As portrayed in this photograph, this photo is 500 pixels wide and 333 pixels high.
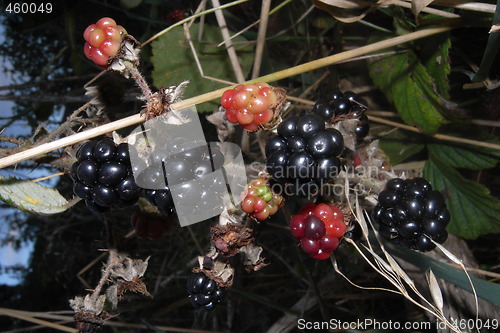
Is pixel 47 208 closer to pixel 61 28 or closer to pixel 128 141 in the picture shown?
pixel 128 141

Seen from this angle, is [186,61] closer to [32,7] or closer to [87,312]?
[32,7]

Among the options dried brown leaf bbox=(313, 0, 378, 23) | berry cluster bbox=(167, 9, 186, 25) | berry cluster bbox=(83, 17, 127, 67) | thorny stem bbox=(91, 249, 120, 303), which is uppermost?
berry cluster bbox=(167, 9, 186, 25)

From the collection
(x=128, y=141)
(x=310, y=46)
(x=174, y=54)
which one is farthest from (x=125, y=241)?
(x=310, y=46)

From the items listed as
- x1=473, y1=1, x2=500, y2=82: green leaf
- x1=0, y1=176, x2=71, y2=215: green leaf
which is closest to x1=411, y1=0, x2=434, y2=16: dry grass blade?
x1=473, y1=1, x2=500, y2=82: green leaf

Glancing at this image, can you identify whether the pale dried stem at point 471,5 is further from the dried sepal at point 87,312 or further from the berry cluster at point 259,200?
the dried sepal at point 87,312

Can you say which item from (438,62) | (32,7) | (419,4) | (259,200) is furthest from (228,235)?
(32,7)
